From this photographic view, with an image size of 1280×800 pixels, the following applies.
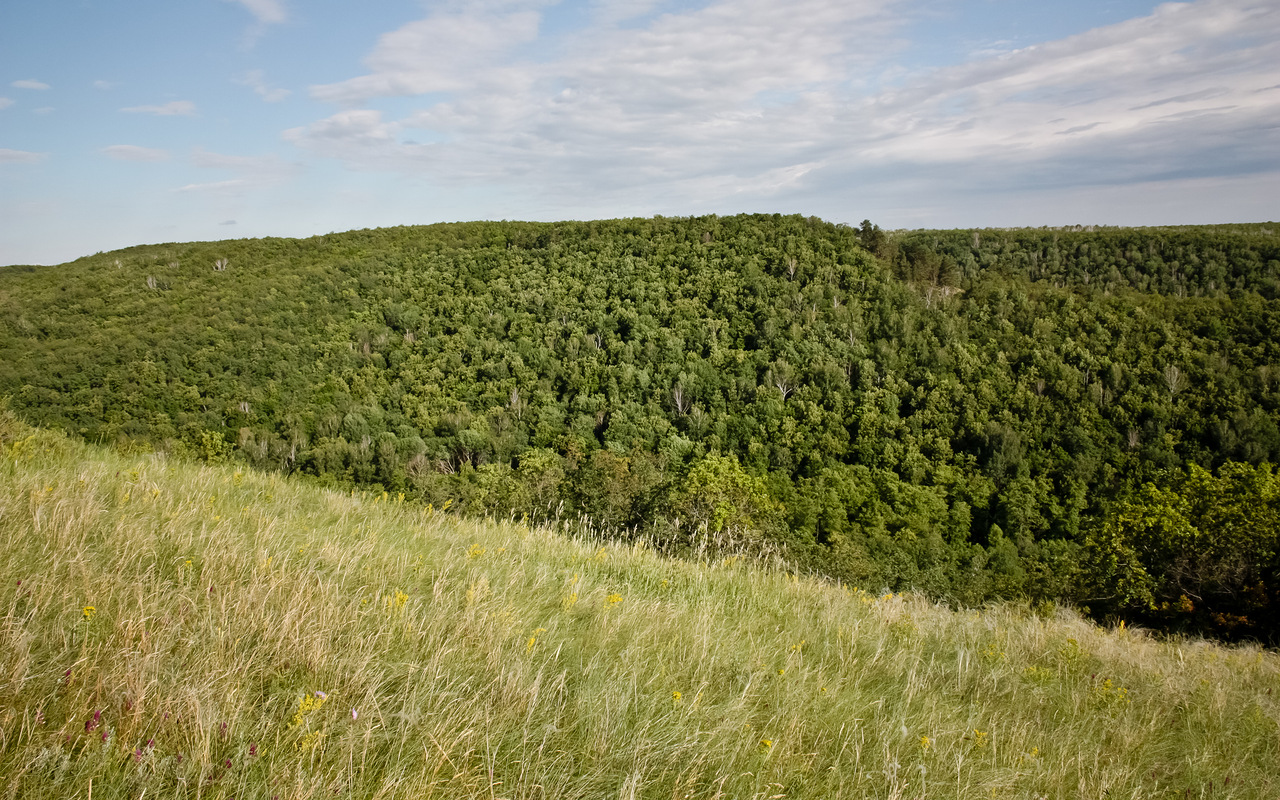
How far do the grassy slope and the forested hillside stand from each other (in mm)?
22104

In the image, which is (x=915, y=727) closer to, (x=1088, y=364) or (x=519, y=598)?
(x=519, y=598)

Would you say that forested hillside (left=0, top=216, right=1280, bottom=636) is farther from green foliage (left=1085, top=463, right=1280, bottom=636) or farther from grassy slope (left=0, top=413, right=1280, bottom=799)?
grassy slope (left=0, top=413, right=1280, bottom=799)

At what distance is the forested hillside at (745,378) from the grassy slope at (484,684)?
72.5ft

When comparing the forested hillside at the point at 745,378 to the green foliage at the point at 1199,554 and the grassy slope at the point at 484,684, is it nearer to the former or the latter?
the green foliage at the point at 1199,554

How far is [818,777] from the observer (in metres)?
2.17

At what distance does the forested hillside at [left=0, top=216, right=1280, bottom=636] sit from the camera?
137 feet

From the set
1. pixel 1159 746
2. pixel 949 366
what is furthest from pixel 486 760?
pixel 949 366

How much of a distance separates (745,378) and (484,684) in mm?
66965

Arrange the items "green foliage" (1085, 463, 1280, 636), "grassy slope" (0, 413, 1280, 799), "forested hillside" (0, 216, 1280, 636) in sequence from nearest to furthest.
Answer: "grassy slope" (0, 413, 1280, 799), "green foliage" (1085, 463, 1280, 636), "forested hillside" (0, 216, 1280, 636)

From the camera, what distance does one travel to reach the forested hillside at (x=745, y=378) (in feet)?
137

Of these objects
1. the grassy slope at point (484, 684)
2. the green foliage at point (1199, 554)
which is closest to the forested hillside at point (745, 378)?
the green foliage at point (1199, 554)

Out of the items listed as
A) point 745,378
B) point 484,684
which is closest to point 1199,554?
point 484,684

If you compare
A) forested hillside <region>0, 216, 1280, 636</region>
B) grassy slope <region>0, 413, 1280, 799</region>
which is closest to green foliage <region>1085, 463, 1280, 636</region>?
forested hillside <region>0, 216, 1280, 636</region>

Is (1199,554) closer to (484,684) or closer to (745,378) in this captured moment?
(484,684)
